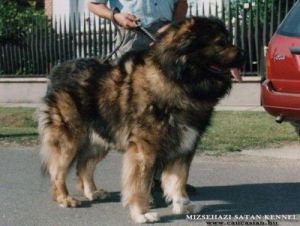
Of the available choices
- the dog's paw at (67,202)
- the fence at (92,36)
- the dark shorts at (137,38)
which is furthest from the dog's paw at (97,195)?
the fence at (92,36)

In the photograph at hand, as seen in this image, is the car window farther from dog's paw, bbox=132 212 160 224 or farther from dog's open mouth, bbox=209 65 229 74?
dog's paw, bbox=132 212 160 224

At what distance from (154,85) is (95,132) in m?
0.82

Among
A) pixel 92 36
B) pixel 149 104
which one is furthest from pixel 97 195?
pixel 92 36

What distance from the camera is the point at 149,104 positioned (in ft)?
18.4

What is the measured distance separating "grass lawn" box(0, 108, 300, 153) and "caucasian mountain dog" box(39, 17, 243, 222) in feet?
7.76

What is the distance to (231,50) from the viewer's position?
17.8ft

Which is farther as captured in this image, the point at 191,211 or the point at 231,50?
the point at 191,211

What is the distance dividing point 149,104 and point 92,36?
1046cm

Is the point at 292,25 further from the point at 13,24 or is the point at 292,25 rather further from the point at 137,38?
the point at 13,24

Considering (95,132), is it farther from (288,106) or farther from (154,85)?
(288,106)

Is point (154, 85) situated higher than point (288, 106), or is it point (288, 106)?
point (154, 85)

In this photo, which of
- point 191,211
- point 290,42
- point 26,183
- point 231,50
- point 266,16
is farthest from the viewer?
point 266,16

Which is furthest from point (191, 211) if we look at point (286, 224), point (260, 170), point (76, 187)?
point (260, 170)

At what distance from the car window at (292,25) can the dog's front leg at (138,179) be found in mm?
3229
